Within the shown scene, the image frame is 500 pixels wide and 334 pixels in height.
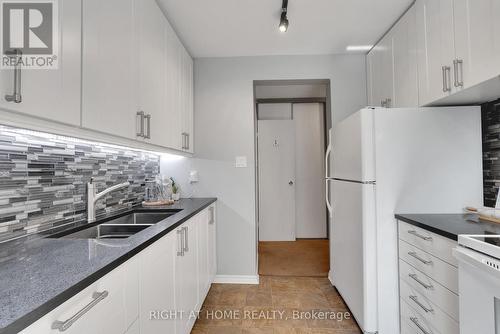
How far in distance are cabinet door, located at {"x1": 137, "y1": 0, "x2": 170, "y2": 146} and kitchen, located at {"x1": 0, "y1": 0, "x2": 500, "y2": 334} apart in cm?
2

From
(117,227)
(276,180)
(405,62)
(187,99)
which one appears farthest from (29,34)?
(276,180)

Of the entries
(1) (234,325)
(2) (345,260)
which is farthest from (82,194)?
(2) (345,260)

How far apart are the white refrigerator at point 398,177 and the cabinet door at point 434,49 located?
0.17 metres

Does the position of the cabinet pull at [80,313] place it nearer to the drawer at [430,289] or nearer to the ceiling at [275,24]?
Result: the drawer at [430,289]

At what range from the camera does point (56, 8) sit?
957mm

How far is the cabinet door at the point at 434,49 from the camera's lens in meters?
1.52

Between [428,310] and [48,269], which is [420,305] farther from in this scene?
[48,269]

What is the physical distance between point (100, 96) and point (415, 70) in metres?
2.09

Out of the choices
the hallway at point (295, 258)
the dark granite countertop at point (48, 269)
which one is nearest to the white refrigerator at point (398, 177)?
the hallway at point (295, 258)

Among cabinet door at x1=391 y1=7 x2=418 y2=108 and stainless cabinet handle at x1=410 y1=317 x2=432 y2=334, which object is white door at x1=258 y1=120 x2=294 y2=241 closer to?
cabinet door at x1=391 y1=7 x2=418 y2=108

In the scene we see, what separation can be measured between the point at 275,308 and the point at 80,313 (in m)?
1.86

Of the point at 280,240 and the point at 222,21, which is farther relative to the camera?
the point at 280,240

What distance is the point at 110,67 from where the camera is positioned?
1.26 meters

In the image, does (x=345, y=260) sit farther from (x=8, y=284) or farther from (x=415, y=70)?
(x=8, y=284)
